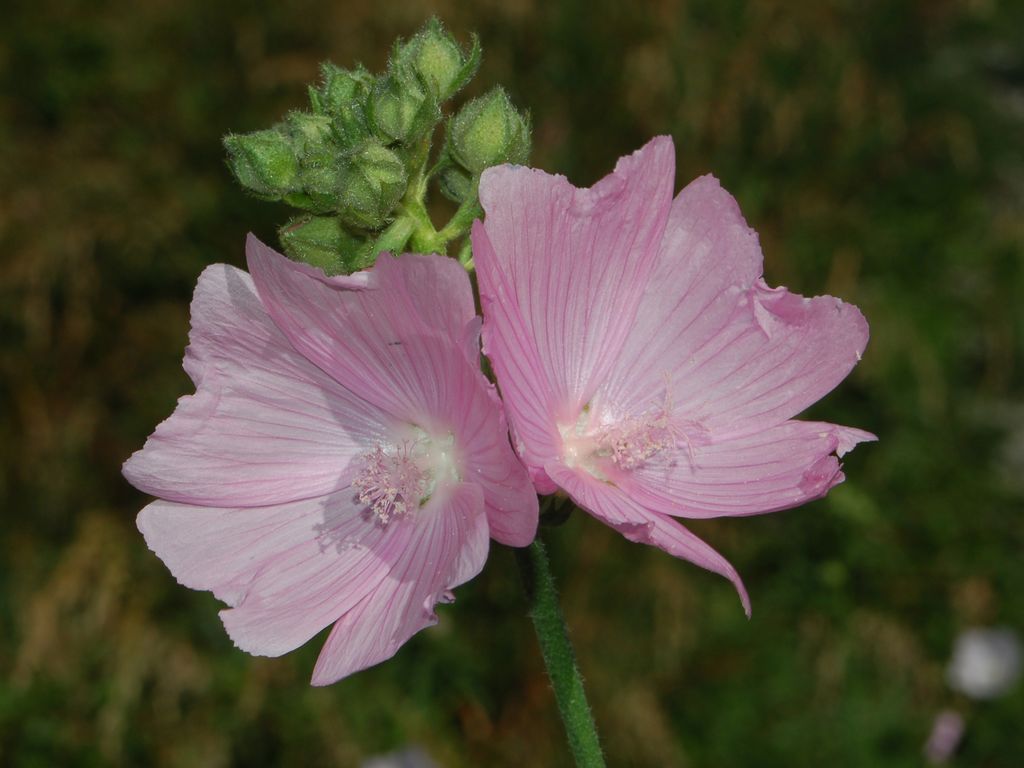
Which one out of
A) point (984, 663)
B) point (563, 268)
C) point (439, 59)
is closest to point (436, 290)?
point (563, 268)

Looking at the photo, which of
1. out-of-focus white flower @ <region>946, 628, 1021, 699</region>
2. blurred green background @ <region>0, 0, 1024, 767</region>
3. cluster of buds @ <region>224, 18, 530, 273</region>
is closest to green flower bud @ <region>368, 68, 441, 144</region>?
cluster of buds @ <region>224, 18, 530, 273</region>

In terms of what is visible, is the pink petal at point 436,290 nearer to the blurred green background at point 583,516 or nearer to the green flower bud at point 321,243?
the green flower bud at point 321,243

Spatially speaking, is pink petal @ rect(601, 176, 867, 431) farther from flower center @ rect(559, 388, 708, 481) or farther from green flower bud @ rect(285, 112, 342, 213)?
green flower bud @ rect(285, 112, 342, 213)

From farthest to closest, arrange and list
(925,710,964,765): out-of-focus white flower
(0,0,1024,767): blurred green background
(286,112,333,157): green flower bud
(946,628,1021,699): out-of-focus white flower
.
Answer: (946,628,1021,699): out-of-focus white flower → (0,0,1024,767): blurred green background → (925,710,964,765): out-of-focus white flower → (286,112,333,157): green flower bud

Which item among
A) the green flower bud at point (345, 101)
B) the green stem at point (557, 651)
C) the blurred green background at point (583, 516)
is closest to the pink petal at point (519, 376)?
the green stem at point (557, 651)

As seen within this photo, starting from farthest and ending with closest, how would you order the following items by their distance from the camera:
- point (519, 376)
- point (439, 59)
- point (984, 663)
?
point (984, 663), point (439, 59), point (519, 376)

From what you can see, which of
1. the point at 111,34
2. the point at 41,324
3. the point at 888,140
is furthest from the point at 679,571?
the point at 111,34

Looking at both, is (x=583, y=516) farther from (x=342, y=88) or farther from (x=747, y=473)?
(x=342, y=88)
